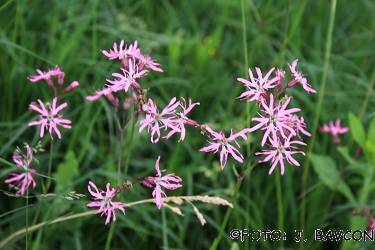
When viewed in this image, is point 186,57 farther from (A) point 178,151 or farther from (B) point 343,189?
(B) point 343,189

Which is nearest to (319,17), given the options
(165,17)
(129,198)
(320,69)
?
(320,69)

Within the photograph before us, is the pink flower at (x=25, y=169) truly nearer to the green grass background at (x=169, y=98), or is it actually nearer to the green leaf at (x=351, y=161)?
the green grass background at (x=169, y=98)

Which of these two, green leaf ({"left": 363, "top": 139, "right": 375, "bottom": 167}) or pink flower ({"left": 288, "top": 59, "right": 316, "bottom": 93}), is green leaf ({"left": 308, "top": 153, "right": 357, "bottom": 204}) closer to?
green leaf ({"left": 363, "top": 139, "right": 375, "bottom": 167})

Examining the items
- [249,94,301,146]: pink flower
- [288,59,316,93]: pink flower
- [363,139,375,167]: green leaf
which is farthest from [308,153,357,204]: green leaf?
[249,94,301,146]: pink flower

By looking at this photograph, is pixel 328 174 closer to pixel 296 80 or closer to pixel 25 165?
pixel 296 80

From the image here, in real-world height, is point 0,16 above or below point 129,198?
above
